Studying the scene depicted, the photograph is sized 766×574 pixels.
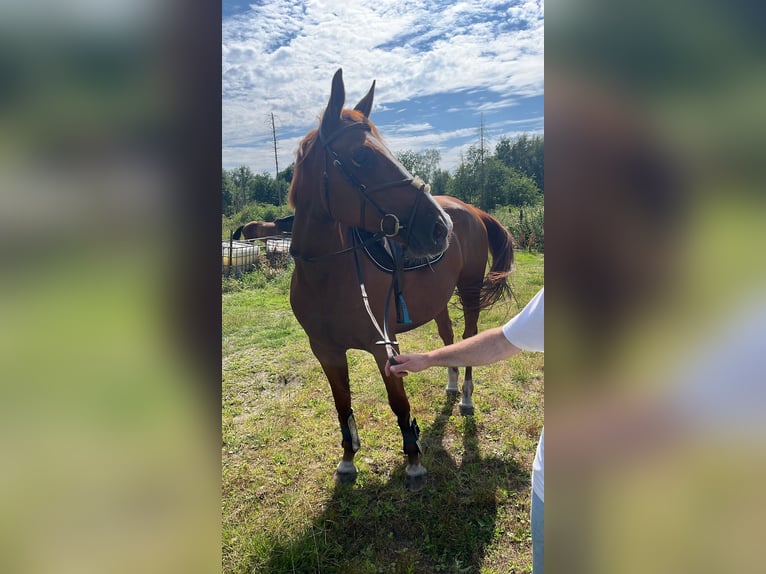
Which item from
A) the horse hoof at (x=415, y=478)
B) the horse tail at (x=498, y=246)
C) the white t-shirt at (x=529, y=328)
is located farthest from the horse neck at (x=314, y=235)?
the horse tail at (x=498, y=246)

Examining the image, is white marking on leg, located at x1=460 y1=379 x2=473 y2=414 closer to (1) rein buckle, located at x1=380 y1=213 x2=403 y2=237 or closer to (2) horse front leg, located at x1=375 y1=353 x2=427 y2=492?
(2) horse front leg, located at x1=375 y1=353 x2=427 y2=492

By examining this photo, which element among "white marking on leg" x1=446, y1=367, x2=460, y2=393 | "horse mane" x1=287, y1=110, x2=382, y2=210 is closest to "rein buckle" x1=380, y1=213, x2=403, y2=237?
"horse mane" x1=287, y1=110, x2=382, y2=210

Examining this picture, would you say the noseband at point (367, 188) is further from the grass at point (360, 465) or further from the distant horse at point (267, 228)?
the grass at point (360, 465)

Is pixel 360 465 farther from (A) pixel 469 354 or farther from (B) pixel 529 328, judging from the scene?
(B) pixel 529 328

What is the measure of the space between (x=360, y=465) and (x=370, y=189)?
175cm

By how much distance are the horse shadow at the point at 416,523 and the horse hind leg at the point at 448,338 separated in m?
0.84

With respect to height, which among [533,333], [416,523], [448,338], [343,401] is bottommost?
[416,523]

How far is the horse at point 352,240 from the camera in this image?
1.88 meters

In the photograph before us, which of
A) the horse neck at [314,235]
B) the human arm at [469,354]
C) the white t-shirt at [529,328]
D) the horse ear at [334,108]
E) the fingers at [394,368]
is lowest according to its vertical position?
the fingers at [394,368]

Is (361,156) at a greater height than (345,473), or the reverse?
(361,156)
